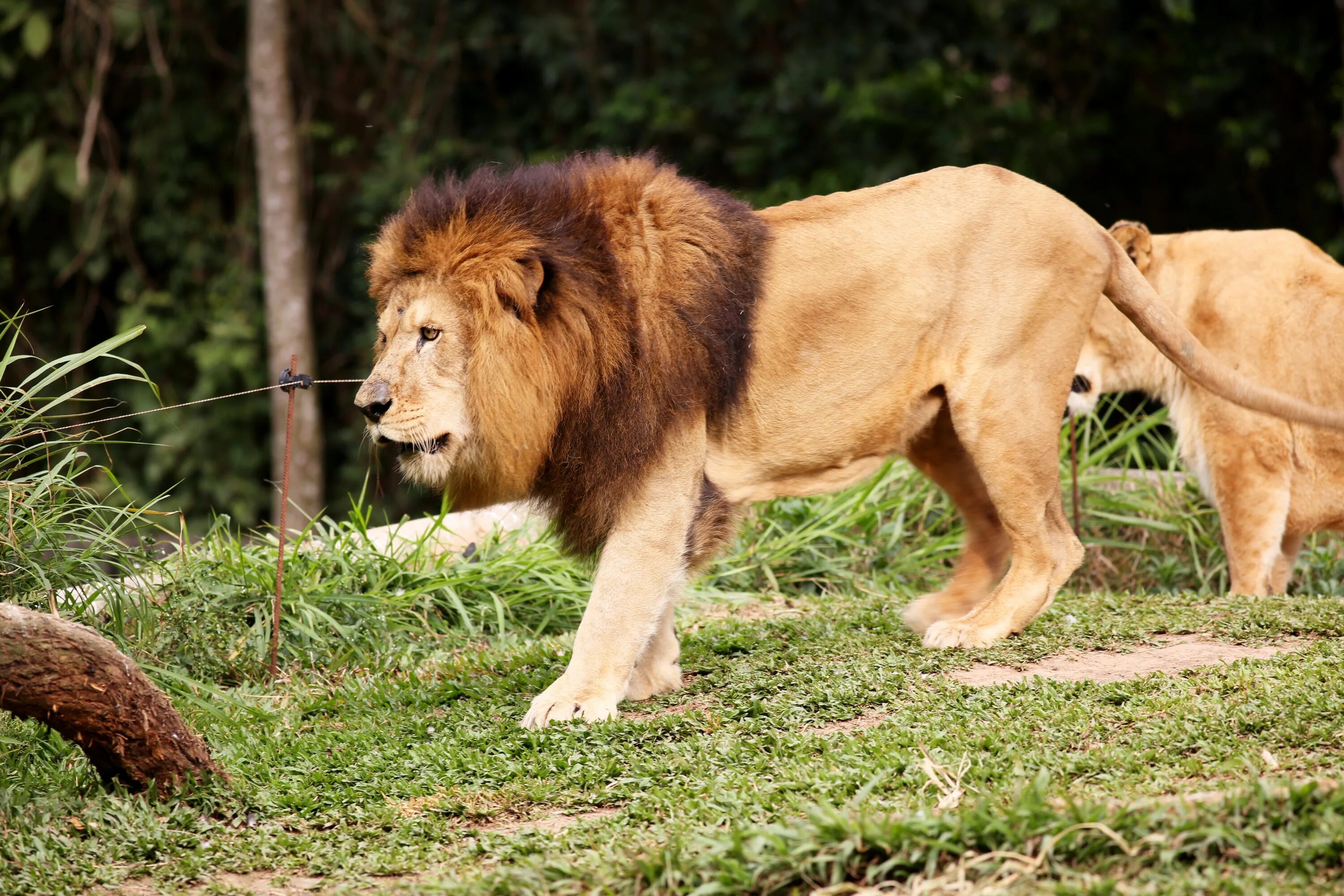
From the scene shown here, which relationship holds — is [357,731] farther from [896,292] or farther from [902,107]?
[902,107]

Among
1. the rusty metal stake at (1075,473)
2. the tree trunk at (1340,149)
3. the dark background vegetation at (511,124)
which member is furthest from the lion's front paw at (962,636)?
the dark background vegetation at (511,124)

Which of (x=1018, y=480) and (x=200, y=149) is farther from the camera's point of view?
(x=200, y=149)

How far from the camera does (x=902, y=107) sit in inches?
403

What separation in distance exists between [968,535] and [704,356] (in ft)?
4.86

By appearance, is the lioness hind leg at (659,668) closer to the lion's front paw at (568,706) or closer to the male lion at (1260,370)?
the lion's front paw at (568,706)

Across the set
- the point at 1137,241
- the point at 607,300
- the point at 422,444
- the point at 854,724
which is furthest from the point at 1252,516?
the point at 422,444

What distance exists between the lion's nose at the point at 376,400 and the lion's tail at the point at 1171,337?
2411mm

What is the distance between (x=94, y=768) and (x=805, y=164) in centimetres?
846

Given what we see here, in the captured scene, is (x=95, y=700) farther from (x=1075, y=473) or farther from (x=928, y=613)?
(x=1075, y=473)

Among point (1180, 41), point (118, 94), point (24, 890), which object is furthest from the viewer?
point (118, 94)

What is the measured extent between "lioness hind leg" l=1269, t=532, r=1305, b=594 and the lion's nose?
3.92 metres

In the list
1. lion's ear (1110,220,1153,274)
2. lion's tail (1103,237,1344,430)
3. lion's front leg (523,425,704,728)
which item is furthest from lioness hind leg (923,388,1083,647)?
lion's ear (1110,220,1153,274)

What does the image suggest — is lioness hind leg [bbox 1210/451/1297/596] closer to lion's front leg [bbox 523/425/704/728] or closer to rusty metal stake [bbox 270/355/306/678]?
lion's front leg [bbox 523/425/704/728]

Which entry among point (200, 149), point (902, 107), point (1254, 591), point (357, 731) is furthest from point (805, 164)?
point (357, 731)
